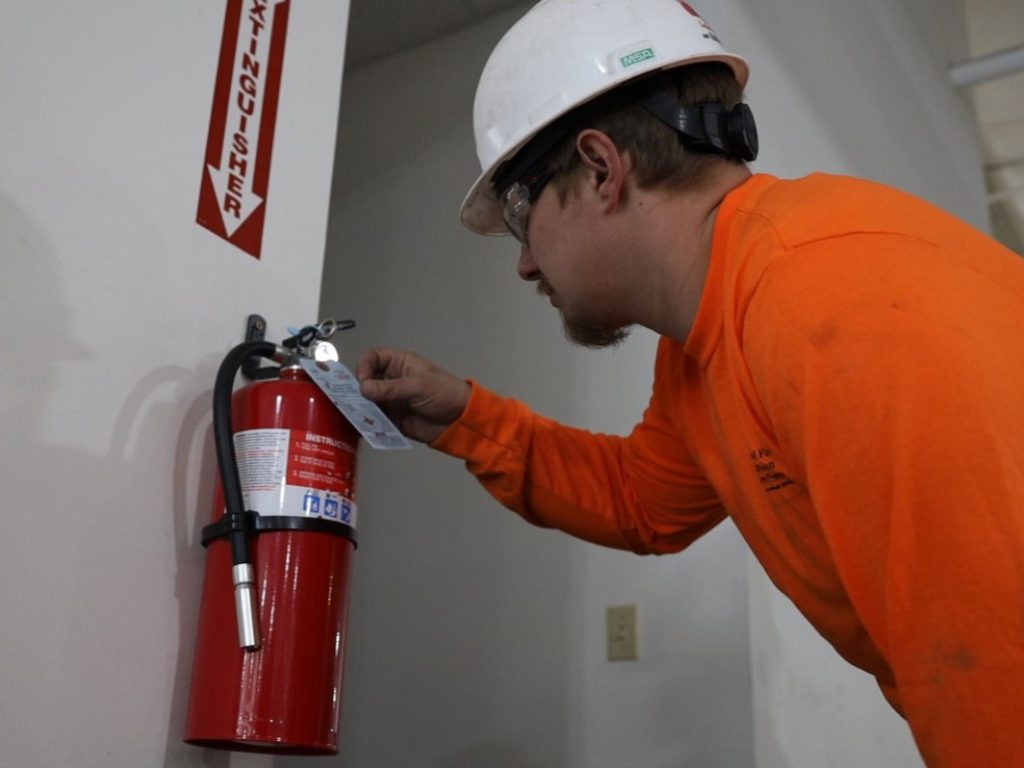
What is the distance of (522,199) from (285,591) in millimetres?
508

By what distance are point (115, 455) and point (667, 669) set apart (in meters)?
1.16

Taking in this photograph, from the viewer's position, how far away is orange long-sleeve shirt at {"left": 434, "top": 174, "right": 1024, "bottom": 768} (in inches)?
25.1

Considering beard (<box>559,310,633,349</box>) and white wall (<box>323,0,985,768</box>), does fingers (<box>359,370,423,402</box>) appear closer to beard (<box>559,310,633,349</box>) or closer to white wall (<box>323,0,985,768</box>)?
beard (<box>559,310,633,349</box>)

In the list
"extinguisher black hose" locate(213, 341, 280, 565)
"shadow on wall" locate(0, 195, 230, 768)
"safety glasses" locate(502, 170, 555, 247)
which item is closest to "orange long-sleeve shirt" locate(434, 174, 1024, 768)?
"safety glasses" locate(502, 170, 555, 247)

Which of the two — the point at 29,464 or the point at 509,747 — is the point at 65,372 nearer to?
the point at 29,464

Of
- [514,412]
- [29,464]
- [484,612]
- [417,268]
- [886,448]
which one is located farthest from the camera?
[417,268]

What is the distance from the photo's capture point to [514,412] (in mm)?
1308

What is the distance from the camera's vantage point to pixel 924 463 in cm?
66

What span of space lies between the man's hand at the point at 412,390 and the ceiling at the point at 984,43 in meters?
1.76

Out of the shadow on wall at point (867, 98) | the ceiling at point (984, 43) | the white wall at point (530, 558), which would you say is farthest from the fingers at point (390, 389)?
the ceiling at point (984, 43)

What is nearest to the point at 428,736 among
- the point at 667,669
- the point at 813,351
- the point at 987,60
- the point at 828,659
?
the point at 667,669

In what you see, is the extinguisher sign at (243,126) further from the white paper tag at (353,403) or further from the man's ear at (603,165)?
the man's ear at (603,165)

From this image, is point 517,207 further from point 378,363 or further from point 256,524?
point 256,524

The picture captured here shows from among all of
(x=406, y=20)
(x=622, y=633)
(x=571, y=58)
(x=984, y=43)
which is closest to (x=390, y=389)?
(x=571, y=58)
